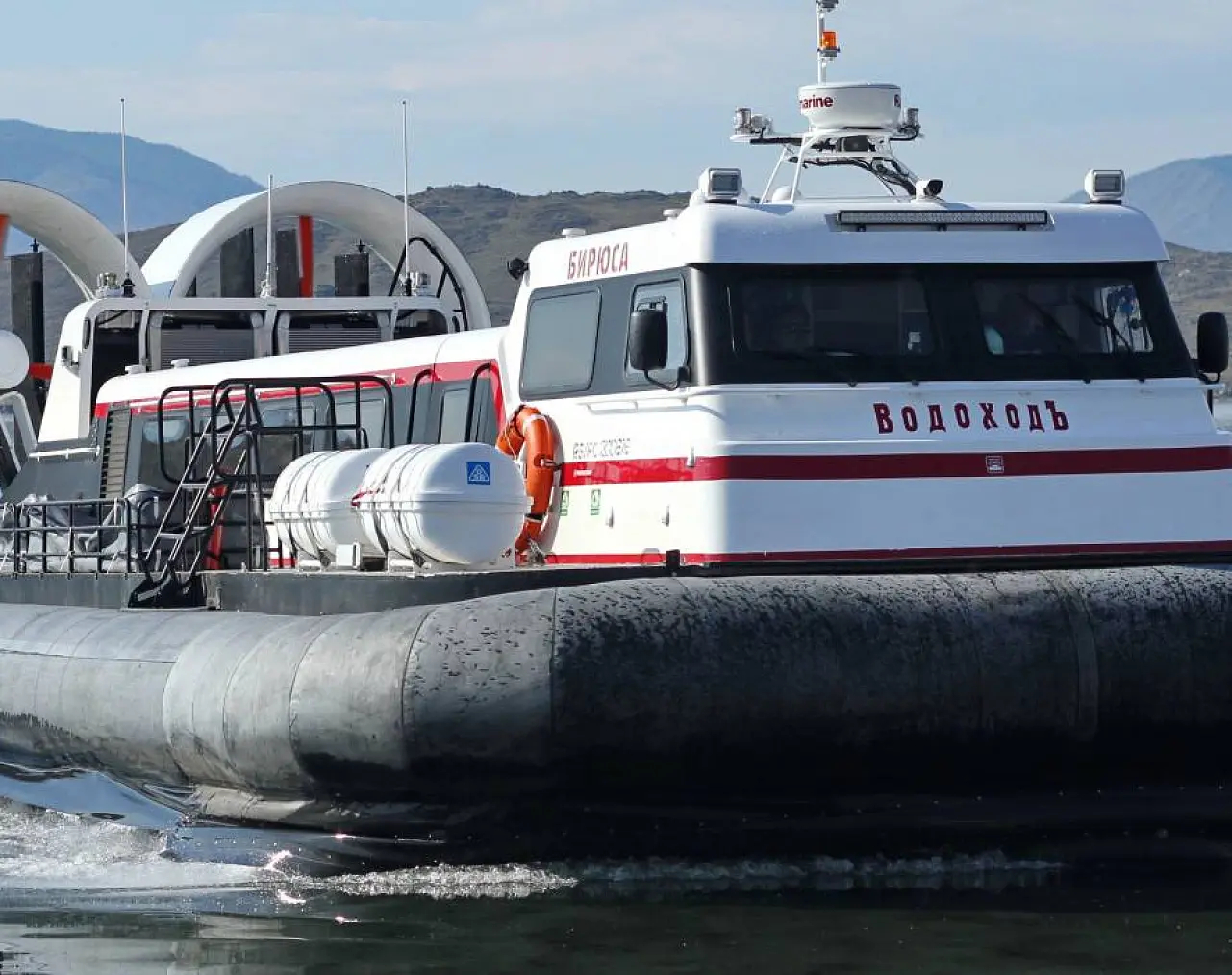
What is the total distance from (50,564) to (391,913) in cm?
527

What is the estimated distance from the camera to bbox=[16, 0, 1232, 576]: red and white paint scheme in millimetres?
7840

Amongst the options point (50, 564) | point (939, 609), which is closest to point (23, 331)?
point (50, 564)

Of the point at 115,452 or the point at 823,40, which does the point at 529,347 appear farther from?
the point at 115,452

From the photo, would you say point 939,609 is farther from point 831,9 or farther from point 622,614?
point 831,9

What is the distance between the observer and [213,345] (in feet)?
43.0

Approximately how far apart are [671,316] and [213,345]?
558 cm

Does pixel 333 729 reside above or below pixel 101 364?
below

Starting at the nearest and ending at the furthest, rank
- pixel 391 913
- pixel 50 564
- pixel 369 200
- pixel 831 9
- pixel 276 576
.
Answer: pixel 391 913 < pixel 276 576 < pixel 831 9 < pixel 50 564 < pixel 369 200

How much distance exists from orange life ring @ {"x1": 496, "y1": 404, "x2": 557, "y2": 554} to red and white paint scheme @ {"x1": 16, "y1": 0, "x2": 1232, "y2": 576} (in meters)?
0.04

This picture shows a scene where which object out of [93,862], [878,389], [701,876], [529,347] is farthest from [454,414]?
[701,876]

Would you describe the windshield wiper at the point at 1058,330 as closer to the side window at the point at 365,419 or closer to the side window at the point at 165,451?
the side window at the point at 365,419

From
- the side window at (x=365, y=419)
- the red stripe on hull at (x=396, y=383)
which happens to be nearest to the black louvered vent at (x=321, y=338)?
the red stripe on hull at (x=396, y=383)

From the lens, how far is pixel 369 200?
1506cm

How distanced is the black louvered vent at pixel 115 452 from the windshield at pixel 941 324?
16.4 ft
